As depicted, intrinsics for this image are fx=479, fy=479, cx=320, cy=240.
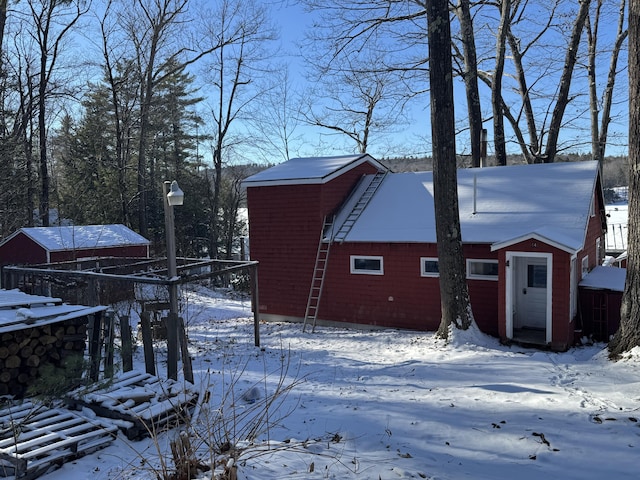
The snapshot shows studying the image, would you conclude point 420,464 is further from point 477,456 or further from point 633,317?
point 633,317

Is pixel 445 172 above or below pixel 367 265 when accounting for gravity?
above

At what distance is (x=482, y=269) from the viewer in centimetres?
1155

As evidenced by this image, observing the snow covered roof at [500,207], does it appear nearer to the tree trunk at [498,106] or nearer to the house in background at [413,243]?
the house in background at [413,243]

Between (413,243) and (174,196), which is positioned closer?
(174,196)

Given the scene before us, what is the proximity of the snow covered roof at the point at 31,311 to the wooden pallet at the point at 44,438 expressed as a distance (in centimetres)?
99

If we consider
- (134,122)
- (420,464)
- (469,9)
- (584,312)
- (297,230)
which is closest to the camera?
(420,464)

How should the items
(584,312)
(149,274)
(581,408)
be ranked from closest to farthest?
(581,408) → (149,274) → (584,312)

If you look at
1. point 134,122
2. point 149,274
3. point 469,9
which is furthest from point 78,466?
point 134,122

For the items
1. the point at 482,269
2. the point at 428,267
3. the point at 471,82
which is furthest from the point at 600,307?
the point at 471,82

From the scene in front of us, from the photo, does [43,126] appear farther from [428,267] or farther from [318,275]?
[428,267]

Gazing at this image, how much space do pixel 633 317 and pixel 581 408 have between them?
8.72 ft

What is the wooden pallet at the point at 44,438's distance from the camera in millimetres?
4066

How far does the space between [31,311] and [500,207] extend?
10754 millimetres

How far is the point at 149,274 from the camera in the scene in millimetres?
9047
